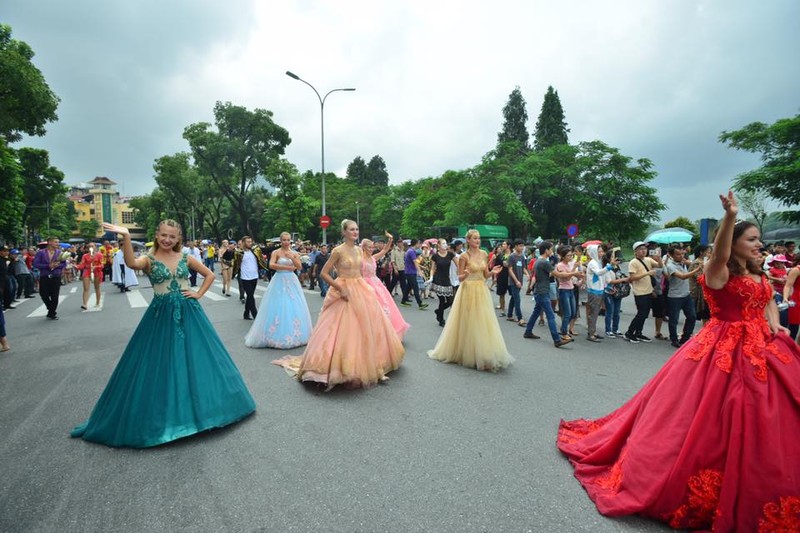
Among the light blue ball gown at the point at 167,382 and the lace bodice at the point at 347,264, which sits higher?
the lace bodice at the point at 347,264

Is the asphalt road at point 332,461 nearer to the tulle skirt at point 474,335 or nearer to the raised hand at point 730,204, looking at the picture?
the tulle skirt at point 474,335

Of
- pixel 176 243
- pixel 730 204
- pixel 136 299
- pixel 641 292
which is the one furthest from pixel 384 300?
pixel 136 299

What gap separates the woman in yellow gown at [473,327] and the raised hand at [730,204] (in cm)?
388

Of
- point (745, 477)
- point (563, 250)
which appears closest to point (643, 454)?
point (745, 477)

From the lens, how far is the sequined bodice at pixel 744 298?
110 inches

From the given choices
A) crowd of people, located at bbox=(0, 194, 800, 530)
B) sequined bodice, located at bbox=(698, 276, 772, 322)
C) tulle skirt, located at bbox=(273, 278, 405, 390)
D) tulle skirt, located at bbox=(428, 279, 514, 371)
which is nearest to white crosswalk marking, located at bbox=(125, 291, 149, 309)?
crowd of people, located at bbox=(0, 194, 800, 530)

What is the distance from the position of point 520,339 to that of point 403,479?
5588mm

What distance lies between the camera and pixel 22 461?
341 centimetres

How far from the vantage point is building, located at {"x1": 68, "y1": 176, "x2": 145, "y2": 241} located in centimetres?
13025

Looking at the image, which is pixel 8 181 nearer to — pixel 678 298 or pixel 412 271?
pixel 412 271

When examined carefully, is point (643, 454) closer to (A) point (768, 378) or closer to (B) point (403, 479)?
(A) point (768, 378)

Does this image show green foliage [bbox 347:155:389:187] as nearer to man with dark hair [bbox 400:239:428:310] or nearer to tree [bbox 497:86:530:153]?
tree [bbox 497:86:530:153]

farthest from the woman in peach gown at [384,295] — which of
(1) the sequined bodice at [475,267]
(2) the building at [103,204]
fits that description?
(2) the building at [103,204]

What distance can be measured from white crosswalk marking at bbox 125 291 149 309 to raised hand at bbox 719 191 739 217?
1420 cm
